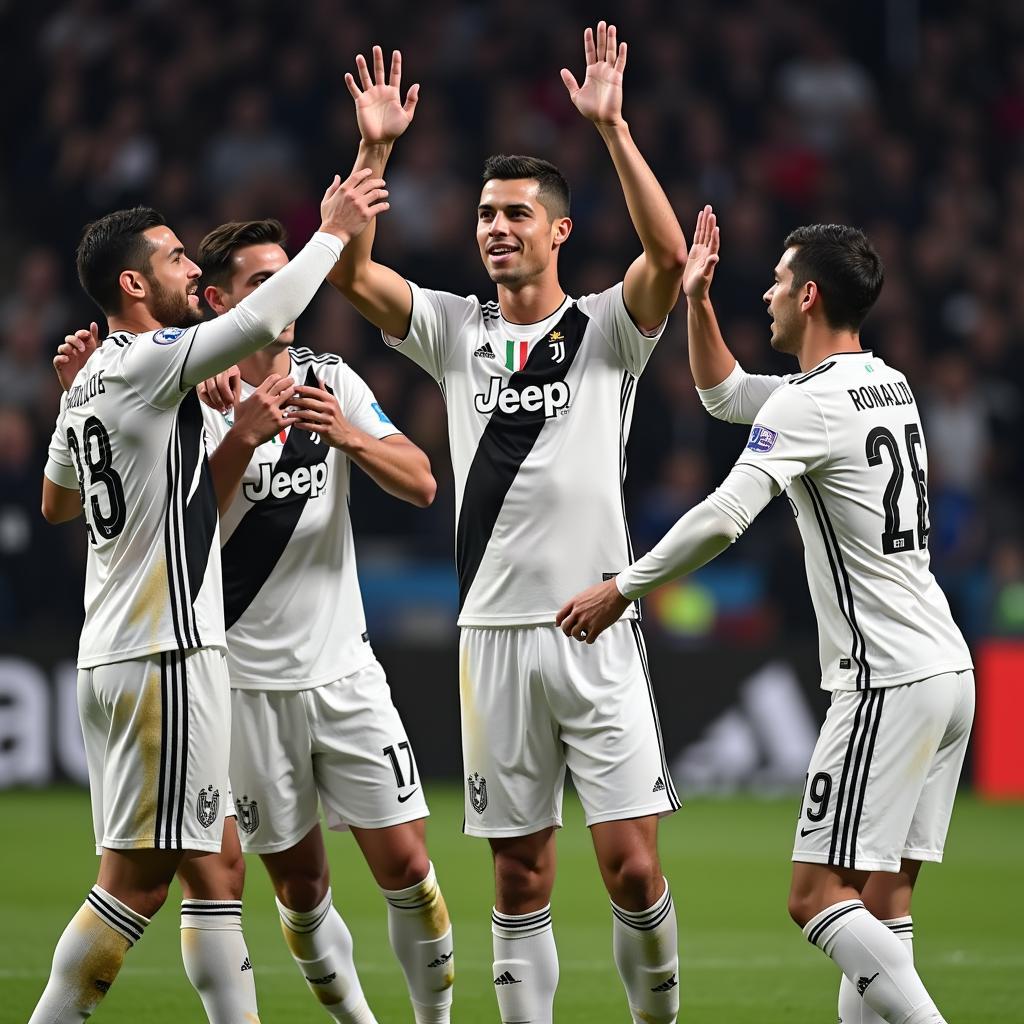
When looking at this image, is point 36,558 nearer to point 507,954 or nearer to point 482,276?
point 482,276

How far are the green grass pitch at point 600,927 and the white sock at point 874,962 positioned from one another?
5.47 feet

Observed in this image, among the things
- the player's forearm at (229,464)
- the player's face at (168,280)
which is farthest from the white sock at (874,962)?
the player's face at (168,280)

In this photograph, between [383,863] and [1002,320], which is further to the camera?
[1002,320]

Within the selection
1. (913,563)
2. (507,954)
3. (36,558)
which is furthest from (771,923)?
(36,558)

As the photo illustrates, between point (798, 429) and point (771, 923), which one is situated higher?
point (798, 429)

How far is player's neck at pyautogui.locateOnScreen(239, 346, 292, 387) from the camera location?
18.6 feet

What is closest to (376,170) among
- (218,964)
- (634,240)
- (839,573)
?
(839,573)

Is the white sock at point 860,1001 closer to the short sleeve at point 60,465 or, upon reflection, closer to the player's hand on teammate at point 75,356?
the short sleeve at point 60,465

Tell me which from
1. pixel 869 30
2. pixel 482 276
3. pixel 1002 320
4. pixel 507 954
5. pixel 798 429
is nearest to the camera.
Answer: pixel 798 429

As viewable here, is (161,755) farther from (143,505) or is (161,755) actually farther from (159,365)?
(159,365)

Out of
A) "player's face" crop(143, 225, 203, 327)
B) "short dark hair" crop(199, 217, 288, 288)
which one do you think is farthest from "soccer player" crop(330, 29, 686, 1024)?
"player's face" crop(143, 225, 203, 327)

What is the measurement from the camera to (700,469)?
13.2 metres

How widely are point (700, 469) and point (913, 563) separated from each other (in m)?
8.32

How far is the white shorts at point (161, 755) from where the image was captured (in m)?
4.75
